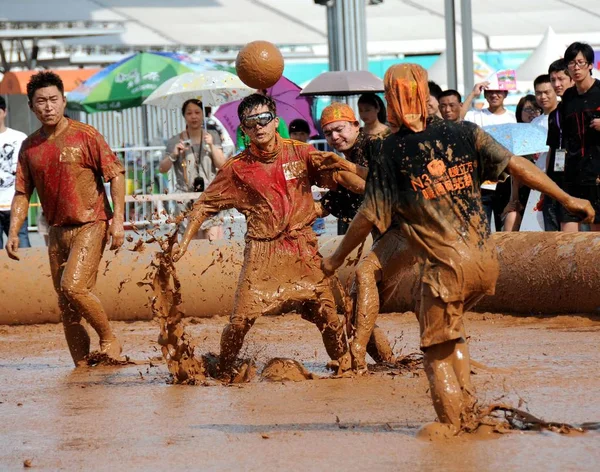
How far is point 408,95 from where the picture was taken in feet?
17.7

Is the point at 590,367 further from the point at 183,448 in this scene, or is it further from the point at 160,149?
the point at 160,149

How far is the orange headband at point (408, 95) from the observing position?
5.39 metres

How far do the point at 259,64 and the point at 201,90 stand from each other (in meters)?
7.89

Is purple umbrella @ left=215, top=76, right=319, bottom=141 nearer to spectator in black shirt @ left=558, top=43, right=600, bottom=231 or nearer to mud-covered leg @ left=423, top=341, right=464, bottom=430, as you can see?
spectator in black shirt @ left=558, top=43, right=600, bottom=231

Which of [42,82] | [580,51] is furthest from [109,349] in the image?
[580,51]

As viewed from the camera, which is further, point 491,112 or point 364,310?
point 491,112

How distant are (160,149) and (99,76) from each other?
141 inches

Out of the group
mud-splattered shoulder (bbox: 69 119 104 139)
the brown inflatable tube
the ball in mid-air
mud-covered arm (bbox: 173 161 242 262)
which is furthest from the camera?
the brown inflatable tube

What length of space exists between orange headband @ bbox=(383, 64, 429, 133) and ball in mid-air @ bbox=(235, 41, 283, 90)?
→ 240 cm

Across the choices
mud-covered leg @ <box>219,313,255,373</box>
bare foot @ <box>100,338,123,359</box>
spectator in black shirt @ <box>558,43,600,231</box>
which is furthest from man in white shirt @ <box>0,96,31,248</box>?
mud-covered leg @ <box>219,313,255,373</box>

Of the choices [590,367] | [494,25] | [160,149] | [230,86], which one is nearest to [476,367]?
[590,367]

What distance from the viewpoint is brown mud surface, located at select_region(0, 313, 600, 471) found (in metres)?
5.12

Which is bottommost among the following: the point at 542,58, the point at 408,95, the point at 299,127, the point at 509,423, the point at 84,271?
the point at 509,423

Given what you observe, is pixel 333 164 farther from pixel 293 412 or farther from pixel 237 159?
pixel 293 412
